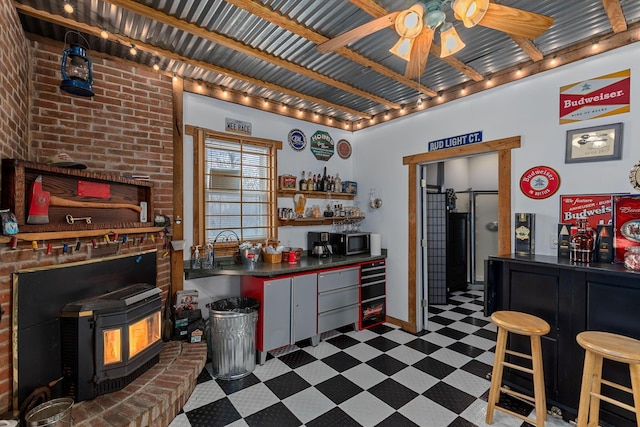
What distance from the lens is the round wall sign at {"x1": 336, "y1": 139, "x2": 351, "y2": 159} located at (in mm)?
4449

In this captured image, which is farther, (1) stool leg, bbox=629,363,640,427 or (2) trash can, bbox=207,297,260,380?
(2) trash can, bbox=207,297,260,380

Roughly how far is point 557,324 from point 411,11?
240 centimetres

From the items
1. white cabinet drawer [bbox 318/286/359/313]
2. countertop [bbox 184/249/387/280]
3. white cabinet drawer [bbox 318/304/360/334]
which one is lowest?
white cabinet drawer [bbox 318/304/360/334]

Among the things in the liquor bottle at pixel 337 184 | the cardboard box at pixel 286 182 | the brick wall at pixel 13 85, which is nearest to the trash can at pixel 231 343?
the cardboard box at pixel 286 182

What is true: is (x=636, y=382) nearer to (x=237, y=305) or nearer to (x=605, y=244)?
(x=605, y=244)

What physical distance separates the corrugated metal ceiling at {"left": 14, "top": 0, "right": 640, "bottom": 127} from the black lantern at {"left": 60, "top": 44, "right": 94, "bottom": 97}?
216mm

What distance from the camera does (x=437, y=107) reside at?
354cm

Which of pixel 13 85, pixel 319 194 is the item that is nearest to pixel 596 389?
pixel 319 194

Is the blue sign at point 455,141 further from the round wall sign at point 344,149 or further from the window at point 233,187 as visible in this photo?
the window at point 233,187

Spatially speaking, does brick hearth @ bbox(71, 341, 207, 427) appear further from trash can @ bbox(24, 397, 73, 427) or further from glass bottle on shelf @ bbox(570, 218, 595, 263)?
glass bottle on shelf @ bbox(570, 218, 595, 263)

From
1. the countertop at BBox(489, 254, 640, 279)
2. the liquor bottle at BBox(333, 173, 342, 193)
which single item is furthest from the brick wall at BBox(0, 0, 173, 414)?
the countertop at BBox(489, 254, 640, 279)

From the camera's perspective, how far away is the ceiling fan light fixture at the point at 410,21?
60.8 inches

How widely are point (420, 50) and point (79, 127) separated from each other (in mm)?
2699

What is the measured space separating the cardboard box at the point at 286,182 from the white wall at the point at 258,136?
12 cm
